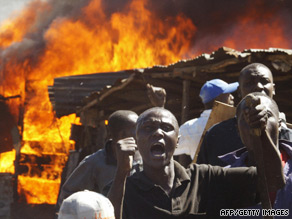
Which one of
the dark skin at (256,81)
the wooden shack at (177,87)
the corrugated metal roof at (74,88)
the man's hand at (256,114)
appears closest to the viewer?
the man's hand at (256,114)

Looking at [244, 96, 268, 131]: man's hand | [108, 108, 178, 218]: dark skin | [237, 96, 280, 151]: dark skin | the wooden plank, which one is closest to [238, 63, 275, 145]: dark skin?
the wooden plank

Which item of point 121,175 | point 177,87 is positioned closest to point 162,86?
point 177,87

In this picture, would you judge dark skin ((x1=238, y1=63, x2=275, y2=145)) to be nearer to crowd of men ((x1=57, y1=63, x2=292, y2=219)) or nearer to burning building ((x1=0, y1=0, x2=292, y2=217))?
crowd of men ((x1=57, y1=63, x2=292, y2=219))

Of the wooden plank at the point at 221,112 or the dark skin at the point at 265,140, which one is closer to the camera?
the dark skin at the point at 265,140

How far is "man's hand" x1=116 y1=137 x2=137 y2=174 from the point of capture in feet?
12.5

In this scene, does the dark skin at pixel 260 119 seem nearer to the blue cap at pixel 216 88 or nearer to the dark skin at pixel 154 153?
the dark skin at pixel 154 153

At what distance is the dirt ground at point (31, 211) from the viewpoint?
16.6m

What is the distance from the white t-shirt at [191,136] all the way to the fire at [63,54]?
12451mm

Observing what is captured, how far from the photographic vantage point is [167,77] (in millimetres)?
9742

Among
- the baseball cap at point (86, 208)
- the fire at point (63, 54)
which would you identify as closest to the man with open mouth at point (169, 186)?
the baseball cap at point (86, 208)

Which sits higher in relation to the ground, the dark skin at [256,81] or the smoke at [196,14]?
the smoke at [196,14]

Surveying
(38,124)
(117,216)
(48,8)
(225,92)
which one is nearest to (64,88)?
(38,124)

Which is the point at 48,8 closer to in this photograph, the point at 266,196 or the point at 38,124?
the point at 38,124

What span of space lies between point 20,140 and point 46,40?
159 inches
